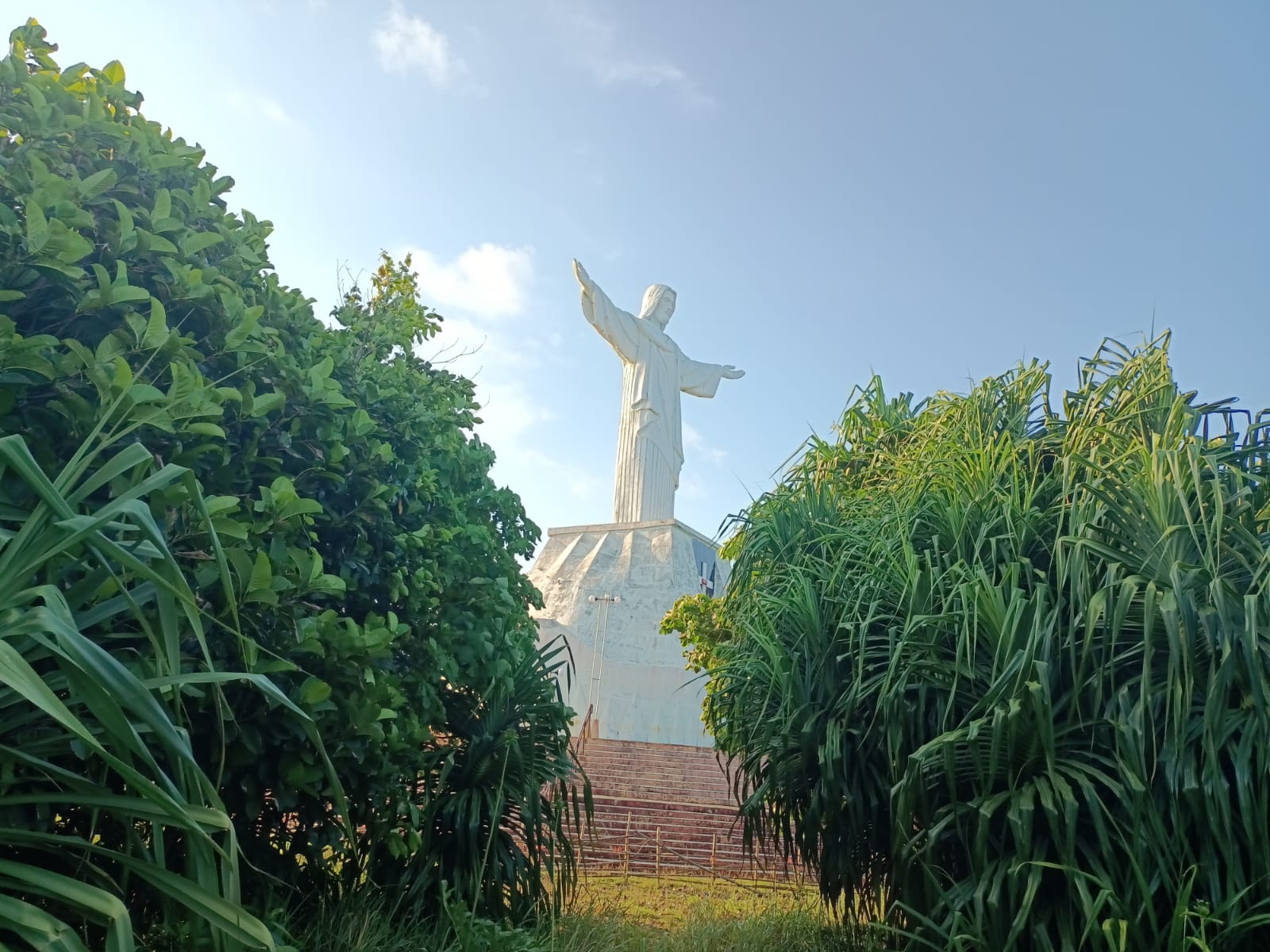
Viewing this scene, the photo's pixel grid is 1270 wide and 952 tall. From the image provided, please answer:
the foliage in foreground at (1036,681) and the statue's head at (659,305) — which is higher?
the statue's head at (659,305)

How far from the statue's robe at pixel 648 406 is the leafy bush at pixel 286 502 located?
1897cm

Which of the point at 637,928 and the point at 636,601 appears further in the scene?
the point at 636,601

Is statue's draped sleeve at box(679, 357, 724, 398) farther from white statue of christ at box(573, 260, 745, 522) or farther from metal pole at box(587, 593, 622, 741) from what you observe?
metal pole at box(587, 593, 622, 741)

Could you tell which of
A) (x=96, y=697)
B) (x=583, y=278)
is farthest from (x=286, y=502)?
(x=583, y=278)

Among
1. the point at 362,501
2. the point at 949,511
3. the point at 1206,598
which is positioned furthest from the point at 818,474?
the point at 362,501

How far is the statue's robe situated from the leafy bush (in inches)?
747

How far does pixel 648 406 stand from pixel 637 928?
19516 mm

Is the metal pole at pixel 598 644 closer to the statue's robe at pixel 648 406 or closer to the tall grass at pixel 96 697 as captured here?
the statue's robe at pixel 648 406

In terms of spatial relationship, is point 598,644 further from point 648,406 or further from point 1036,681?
point 1036,681

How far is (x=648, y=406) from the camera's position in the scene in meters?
24.0

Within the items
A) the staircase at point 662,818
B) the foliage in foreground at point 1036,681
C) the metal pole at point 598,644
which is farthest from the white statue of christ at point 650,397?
the foliage in foreground at point 1036,681

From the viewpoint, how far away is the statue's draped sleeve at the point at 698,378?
25094 millimetres

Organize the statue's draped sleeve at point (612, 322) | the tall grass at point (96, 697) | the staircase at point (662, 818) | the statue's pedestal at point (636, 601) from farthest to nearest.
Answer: the statue's draped sleeve at point (612, 322) < the statue's pedestal at point (636, 601) < the staircase at point (662, 818) < the tall grass at point (96, 697)

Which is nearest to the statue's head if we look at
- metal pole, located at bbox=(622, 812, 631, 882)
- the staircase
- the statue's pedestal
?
the statue's pedestal
